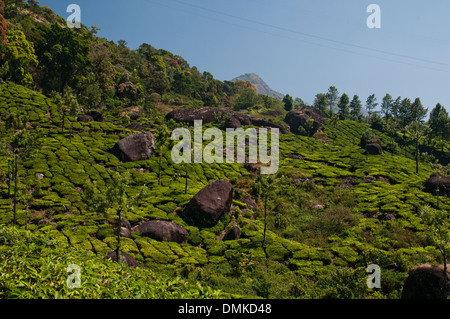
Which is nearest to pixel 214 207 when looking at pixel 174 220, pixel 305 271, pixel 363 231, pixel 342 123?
pixel 174 220

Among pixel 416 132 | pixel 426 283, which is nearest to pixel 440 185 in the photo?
pixel 416 132

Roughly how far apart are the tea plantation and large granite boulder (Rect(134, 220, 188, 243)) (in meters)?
0.96

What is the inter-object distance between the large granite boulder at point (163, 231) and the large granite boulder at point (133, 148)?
21586mm

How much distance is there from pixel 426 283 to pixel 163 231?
72.0 feet

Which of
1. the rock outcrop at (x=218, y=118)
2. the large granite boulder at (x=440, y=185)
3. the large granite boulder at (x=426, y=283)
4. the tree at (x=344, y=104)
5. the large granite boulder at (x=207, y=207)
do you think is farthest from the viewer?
the tree at (x=344, y=104)

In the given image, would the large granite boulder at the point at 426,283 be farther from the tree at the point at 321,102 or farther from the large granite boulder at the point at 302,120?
the tree at the point at 321,102

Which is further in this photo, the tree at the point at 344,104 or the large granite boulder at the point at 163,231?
the tree at the point at 344,104

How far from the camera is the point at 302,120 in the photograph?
96.9 meters

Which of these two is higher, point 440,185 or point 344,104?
point 344,104

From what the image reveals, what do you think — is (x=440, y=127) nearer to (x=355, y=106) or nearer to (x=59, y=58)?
(x=355, y=106)

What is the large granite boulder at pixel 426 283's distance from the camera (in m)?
16.4

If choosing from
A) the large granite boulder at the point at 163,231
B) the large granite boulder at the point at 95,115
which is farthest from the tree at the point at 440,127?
the large granite boulder at the point at 95,115

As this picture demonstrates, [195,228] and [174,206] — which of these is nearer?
[195,228]

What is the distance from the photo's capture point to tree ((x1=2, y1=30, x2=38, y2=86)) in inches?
2467
